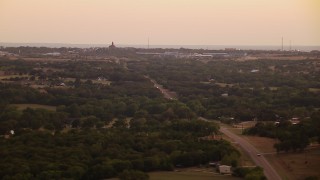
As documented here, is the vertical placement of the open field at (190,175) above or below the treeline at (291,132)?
below

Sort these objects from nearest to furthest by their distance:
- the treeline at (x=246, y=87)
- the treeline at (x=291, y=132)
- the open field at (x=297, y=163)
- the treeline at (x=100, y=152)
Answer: the treeline at (x=100, y=152), the open field at (x=297, y=163), the treeline at (x=291, y=132), the treeline at (x=246, y=87)

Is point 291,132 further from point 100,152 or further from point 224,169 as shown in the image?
point 100,152

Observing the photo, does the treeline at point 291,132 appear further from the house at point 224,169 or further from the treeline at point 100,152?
the house at point 224,169

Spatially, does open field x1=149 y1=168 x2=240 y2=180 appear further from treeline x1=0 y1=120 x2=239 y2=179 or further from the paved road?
the paved road

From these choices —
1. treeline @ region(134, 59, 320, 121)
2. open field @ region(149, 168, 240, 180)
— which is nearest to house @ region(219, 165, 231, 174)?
open field @ region(149, 168, 240, 180)

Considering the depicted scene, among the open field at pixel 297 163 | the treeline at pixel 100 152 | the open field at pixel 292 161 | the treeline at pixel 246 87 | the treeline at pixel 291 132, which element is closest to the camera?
the treeline at pixel 100 152

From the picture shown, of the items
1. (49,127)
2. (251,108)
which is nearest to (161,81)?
(251,108)

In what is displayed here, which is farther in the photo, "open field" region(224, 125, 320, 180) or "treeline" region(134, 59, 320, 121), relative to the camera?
"treeline" region(134, 59, 320, 121)

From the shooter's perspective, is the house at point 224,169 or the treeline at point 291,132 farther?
the treeline at point 291,132

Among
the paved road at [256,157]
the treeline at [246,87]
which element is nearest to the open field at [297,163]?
the paved road at [256,157]
